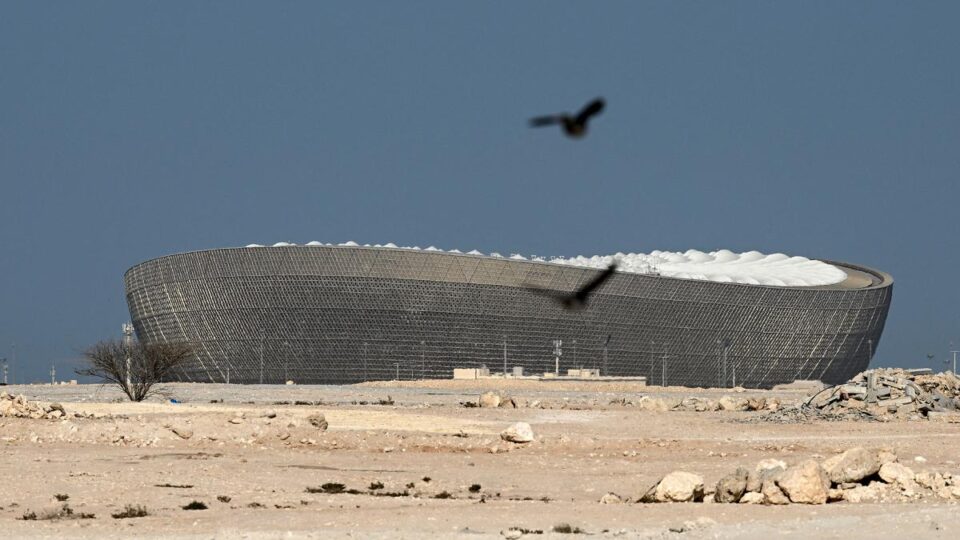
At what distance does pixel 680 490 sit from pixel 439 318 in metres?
112

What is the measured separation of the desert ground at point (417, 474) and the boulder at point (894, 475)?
422mm

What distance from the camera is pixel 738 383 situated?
15050 centimetres

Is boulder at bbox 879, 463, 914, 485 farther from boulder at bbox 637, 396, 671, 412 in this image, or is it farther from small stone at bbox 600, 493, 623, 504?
boulder at bbox 637, 396, 671, 412

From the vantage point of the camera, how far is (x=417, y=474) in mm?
29297

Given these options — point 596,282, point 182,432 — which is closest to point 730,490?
point 596,282

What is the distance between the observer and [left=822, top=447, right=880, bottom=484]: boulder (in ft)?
76.1

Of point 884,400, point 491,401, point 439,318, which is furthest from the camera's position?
point 439,318

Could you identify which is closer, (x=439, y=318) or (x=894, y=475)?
(x=894, y=475)

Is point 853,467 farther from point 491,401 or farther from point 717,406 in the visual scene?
point 717,406

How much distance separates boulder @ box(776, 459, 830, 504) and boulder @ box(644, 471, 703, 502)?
122cm

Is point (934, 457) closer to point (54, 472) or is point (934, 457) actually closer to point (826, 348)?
point (54, 472)

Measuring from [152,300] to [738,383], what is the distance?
5735cm

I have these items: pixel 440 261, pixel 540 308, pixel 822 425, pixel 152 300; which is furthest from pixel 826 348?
pixel 822 425

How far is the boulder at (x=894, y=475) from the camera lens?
2320cm
